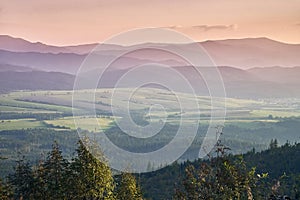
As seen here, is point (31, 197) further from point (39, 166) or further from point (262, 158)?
point (262, 158)

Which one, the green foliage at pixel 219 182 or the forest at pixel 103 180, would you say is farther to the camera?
the forest at pixel 103 180

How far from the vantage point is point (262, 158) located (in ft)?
372

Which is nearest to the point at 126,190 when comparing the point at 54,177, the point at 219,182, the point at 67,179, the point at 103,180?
the point at 103,180

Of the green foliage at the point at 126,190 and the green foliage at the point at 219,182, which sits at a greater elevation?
the green foliage at the point at 219,182

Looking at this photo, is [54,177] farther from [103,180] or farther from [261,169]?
[261,169]

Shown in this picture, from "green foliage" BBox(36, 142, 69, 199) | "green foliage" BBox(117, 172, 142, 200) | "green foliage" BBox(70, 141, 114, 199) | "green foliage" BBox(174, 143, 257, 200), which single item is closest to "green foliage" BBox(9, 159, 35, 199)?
"green foliage" BBox(36, 142, 69, 199)

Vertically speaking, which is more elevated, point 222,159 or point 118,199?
point 222,159

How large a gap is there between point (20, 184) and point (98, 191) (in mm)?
4441

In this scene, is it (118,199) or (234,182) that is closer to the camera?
(234,182)

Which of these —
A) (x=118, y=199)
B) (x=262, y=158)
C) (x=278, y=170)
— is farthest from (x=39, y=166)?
(x=262, y=158)

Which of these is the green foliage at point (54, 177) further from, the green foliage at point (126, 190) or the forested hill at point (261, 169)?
the forested hill at point (261, 169)

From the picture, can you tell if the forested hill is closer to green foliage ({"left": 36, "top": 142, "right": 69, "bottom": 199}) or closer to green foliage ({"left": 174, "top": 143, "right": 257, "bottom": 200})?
green foliage ({"left": 36, "top": 142, "right": 69, "bottom": 199})

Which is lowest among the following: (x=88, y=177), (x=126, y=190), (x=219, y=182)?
(x=126, y=190)

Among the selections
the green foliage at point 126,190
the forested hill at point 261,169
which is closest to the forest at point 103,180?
the green foliage at point 126,190
